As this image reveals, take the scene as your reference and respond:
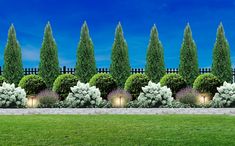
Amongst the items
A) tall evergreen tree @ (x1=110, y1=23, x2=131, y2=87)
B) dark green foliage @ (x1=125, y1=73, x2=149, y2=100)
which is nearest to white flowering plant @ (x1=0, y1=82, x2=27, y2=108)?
dark green foliage @ (x1=125, y1=73, x2=149, y2=100)

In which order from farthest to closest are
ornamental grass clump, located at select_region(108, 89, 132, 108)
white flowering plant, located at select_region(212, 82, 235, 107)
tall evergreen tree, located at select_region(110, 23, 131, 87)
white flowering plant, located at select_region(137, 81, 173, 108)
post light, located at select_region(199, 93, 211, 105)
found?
tall evergreen tree, located at select_region(110, 23, 131, 87) < post light, located at select_region(199, 93, 211, 105) < ornamental grass clump, located at select_region(108, 89, 132, 108) < white flowering plant, located at select_region(212, 82, 235, 107) < white flowering plant, located at select_region(137, 81, 173, 108)

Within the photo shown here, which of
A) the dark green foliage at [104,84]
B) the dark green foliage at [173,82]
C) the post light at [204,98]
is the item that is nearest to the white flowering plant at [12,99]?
the dark green foliage at [104,84]

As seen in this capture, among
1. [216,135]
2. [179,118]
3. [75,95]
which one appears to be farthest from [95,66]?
[216,135]

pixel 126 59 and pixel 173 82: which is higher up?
pixel 126 59

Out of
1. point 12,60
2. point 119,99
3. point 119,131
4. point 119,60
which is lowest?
point 119,131

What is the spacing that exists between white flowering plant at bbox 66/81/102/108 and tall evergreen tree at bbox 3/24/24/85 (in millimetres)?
7492

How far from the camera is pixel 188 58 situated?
25.2m

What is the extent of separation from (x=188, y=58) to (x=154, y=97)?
279 inches

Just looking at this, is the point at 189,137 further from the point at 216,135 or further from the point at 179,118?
the point at 179,118

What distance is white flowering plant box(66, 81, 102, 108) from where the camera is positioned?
1889 cm

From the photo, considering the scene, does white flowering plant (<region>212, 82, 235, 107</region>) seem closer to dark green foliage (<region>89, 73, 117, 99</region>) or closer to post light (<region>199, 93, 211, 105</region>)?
post light (<region>199, 93, 211, 105</region>)

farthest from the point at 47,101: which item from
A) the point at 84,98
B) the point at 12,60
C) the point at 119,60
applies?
the point at 12,60

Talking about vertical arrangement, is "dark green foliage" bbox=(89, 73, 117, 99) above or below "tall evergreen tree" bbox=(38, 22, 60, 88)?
below

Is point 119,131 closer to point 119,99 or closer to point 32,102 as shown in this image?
point 119,99
